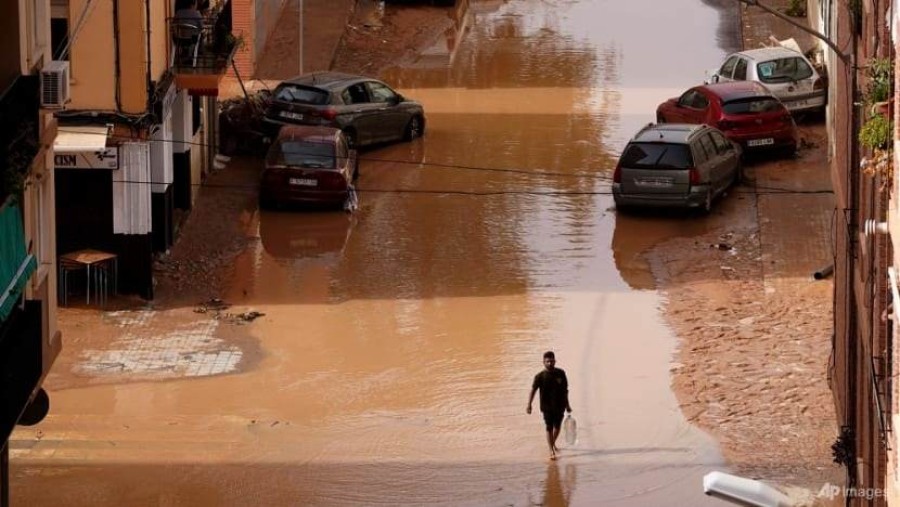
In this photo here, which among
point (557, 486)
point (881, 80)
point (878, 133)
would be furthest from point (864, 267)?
point (878, 133)

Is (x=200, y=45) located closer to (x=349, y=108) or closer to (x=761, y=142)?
(x=349, y=108)

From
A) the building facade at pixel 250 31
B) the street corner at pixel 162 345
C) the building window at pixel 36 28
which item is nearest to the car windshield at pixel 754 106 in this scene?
the building facade at pixel 250 31

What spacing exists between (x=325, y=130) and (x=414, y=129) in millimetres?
3795

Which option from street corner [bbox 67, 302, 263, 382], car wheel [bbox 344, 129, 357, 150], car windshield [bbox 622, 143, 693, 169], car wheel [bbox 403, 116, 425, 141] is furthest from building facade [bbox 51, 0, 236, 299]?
car wheel [bbox 403, 116, 425, 141]

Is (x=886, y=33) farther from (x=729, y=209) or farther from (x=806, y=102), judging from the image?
(x=806, y=102)

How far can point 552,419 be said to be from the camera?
2211 cm

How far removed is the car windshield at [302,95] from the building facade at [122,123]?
4.86 metres

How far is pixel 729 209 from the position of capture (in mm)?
32188

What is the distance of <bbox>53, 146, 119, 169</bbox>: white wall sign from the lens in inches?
1094

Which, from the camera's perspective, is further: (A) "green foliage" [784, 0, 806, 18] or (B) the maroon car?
(A) "green foliage" [784, 0, 806, 18]

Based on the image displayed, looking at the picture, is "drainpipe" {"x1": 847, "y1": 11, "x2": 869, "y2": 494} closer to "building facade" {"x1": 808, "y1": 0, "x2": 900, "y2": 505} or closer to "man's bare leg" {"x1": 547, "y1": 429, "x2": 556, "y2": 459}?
"building facade" {"x1": 808, "y1": 0, "x2": 900, "y2": 505}

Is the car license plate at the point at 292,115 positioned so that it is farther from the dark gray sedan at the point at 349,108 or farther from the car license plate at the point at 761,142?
the car license plate at the point at 761,142

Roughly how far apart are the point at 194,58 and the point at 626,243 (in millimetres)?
6977

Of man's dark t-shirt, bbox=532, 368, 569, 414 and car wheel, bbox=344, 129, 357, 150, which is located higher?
car wheel, bbox=344, 129, 357, 150
